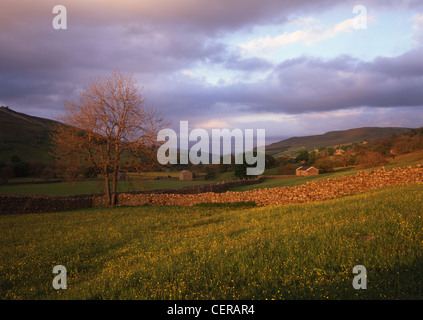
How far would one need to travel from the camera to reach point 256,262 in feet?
22.0

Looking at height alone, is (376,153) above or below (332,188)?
above

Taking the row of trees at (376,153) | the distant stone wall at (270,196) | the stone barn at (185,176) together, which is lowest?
the stone barn at (185,176)

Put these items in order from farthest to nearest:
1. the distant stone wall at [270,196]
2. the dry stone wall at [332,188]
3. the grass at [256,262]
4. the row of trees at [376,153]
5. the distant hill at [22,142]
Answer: the distant hill at [22,142] < the row of trees at [376,153] < the distant stone wall at [270,196] < the dry stone wall at [332,188] < the grass at [256,262]

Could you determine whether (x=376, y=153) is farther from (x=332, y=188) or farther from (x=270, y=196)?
(x=270, y=196)

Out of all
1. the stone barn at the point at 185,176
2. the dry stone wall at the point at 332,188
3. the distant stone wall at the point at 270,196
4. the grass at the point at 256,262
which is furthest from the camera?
the stone barn at the point at 185,176

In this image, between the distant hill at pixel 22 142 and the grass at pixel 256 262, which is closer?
the grass at pixel 256 262

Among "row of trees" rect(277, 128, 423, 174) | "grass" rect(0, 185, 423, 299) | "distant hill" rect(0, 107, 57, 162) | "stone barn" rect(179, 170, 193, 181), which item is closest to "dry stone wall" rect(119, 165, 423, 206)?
"grass" rect(0, 185, 423, 299)

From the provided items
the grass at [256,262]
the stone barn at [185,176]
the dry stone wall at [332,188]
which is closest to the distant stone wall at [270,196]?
the dry stone wall at [332,188]

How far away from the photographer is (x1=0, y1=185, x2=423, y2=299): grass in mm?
5250

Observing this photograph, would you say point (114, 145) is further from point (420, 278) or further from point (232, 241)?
point (420, 278)

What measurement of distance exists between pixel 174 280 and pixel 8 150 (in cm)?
12028

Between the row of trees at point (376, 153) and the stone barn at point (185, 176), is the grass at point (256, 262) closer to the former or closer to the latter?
the row of trees at point (376, 153)

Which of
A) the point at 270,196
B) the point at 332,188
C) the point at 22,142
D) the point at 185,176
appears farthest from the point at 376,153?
the point at 22,142

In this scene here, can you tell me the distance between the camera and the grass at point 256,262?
17.2 ft
